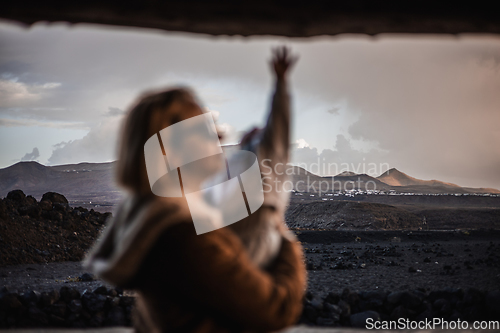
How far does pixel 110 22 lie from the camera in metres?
1.78

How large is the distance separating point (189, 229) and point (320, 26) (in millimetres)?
1137

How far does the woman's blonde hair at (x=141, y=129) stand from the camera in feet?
4.34

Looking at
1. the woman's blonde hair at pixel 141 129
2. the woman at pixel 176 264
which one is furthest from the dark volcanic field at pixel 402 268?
the woman's blonde hair at pixel 141 129

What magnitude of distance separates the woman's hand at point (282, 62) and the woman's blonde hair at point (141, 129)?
469 mm

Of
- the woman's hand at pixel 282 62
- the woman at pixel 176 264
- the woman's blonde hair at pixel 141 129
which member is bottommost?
the woman at pixel 176 264

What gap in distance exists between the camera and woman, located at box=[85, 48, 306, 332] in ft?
4.05

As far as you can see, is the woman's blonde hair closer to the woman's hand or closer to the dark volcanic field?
the woman's hand

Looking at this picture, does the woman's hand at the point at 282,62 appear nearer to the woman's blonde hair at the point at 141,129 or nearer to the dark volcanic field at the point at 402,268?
the woman's blonde hair at the point at 141,129

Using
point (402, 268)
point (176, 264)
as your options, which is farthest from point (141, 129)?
point (402, 268)

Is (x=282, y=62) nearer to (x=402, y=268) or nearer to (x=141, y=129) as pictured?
(x=141, y=129)

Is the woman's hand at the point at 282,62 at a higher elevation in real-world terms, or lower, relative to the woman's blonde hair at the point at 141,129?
higher

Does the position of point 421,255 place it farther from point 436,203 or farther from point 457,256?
point 436,203

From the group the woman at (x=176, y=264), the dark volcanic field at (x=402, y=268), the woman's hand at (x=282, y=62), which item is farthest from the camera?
the dark volcanic field at (x=402, y=268)

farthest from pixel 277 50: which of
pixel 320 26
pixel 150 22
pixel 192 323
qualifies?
pixel 192 323
